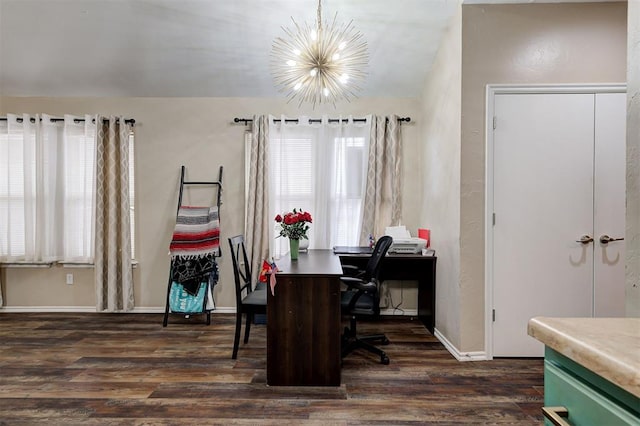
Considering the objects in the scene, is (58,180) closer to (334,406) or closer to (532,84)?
(334,406)

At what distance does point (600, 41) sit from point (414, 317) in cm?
292

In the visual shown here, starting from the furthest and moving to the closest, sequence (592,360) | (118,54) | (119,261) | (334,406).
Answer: (119,261), (118,54), (334,406), (592,360)

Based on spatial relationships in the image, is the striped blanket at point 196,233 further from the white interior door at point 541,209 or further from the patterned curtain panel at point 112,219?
the white interior door at point 541,209

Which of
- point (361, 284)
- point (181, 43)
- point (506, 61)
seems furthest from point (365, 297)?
point (181, 43)

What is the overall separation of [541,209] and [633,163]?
5.34 ft

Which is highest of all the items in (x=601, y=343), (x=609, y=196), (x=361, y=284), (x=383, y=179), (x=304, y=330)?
(x=383, y=179)

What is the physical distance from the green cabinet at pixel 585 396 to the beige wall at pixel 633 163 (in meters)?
0.57

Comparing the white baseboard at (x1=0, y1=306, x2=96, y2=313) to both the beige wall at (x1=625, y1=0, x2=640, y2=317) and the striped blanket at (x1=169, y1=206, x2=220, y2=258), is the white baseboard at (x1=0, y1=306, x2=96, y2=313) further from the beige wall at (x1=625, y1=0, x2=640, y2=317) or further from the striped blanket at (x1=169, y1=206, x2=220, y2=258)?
the beige wall at (x1=625, y1=0, x2=640, y2=317)

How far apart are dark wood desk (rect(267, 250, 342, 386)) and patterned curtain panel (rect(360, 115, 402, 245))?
1607mm

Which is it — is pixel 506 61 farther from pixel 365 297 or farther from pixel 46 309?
pixel 46 309

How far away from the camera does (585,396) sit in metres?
0.69

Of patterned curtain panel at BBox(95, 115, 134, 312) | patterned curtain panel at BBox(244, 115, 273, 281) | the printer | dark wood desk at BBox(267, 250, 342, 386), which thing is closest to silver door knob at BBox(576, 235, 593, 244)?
the printer

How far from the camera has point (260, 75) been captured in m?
3.64

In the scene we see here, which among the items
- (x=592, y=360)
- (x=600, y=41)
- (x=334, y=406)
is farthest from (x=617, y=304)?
(x=592, y=360)
